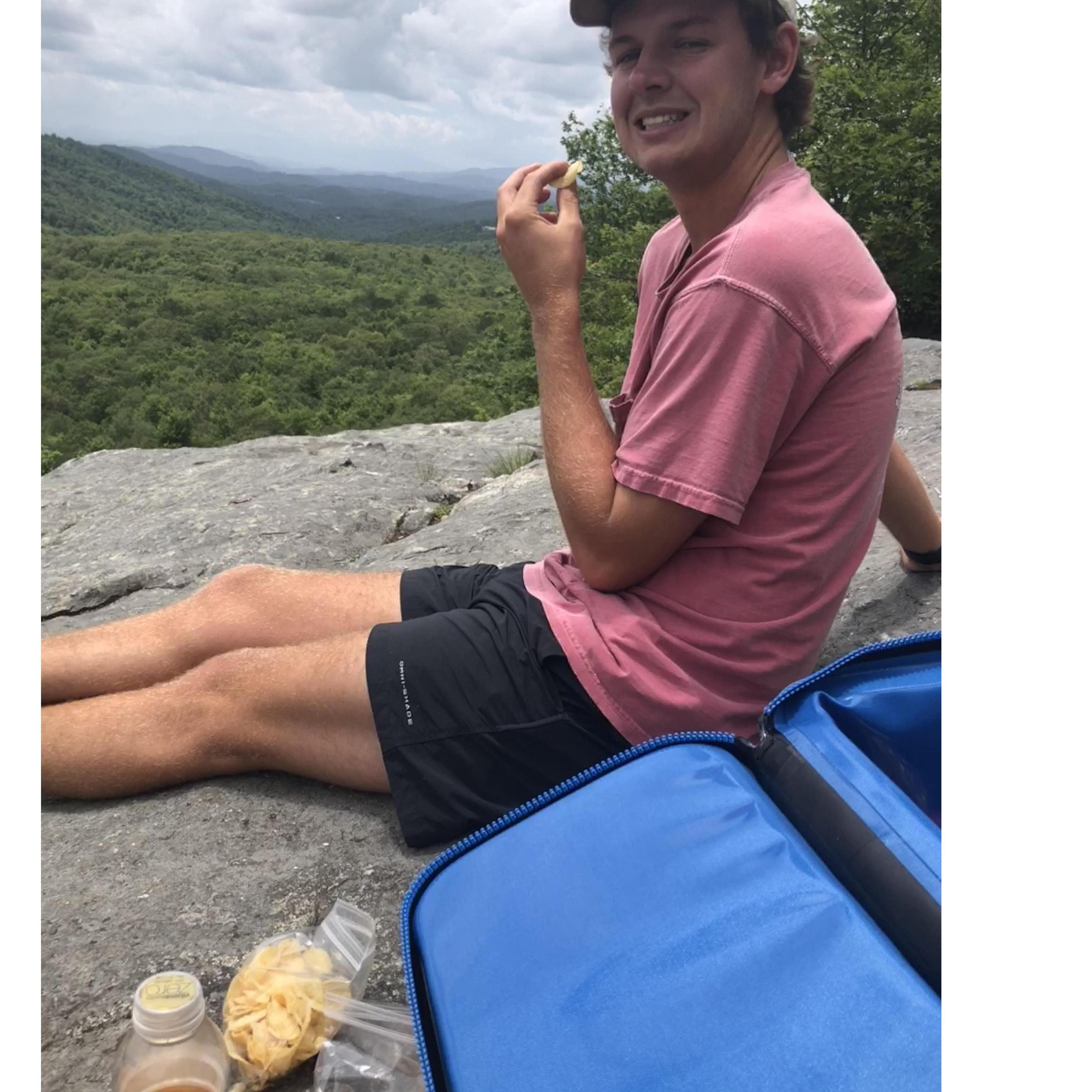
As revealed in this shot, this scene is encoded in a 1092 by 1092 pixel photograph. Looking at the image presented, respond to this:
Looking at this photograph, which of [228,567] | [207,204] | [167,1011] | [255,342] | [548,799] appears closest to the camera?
[167,1011]

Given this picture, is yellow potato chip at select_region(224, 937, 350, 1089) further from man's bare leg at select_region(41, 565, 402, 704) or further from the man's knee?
man's bare leg at select_region(41, 565, 402, 704)

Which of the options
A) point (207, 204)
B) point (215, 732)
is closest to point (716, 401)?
point (215, 732)

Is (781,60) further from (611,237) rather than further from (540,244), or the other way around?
(611,237)

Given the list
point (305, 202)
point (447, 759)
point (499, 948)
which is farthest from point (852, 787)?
point (305, 202)

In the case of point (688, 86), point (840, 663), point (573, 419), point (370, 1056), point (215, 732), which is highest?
point (688, 86)

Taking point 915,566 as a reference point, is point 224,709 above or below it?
below

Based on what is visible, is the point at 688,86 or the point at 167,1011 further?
the point at 688,86

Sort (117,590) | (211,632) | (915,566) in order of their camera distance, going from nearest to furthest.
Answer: (211,632)
(915,566)
(117,590)

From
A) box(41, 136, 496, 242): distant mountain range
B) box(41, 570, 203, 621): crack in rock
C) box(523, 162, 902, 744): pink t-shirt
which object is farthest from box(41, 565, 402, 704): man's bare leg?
box(41, 136, 496, 242): distant mountain range

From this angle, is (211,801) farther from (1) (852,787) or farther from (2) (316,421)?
(2) (316,421)
